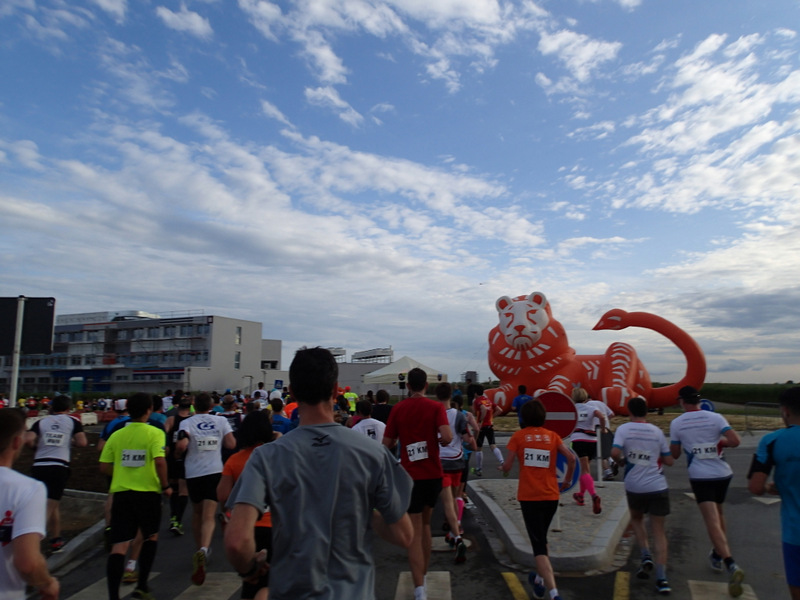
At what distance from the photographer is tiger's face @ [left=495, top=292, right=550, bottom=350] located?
19.9 m

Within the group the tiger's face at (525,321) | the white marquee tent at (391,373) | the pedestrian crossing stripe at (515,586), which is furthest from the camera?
the white marquee tent at (391,373)

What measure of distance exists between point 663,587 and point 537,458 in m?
1.63

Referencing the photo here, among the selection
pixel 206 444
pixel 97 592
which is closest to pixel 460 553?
pixel 206 444

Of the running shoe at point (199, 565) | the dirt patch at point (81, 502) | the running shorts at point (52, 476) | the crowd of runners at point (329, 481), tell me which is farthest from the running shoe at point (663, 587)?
the dirt patch at point (81, 502)

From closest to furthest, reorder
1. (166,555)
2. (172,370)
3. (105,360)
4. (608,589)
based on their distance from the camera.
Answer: (608,589) → (166,555) → (172,370) → (105,360)

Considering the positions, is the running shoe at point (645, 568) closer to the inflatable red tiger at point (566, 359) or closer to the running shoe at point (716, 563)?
the running shoe at point (716, 563)

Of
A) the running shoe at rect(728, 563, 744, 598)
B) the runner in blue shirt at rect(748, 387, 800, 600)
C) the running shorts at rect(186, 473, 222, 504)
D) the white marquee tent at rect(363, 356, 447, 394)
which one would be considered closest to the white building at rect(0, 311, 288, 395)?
the white marquee tent at rect(363, 356, 447, 394)

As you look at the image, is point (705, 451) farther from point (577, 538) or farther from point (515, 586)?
point (515, 586)

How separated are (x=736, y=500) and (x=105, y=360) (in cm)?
8215

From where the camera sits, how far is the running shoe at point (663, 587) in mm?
5043

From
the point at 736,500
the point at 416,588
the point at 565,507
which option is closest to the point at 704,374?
the point at 736,500

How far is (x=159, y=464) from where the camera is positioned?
16.5 feet

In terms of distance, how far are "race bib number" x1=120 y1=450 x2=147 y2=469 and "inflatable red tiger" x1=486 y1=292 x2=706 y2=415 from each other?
16.2 metres

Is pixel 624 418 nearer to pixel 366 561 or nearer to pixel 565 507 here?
pixel 565 507
